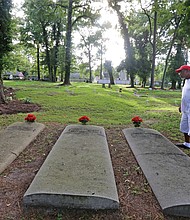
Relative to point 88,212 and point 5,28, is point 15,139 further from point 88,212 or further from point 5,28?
point 5,28

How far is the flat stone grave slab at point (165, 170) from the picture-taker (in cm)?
204

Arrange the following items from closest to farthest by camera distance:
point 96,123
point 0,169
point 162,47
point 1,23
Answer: point 0,169
point 96,123
point 1,23
point 162,47

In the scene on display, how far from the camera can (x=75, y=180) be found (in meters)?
2.35

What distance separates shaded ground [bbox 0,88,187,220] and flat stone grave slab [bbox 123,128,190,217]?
0.08 meters

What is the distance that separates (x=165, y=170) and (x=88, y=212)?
1.23 metres

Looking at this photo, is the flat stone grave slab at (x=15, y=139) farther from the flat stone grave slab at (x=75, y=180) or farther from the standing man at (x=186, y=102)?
the standing man at (x=186, y=102)

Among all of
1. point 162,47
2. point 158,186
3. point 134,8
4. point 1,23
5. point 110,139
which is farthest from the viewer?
point 162,47

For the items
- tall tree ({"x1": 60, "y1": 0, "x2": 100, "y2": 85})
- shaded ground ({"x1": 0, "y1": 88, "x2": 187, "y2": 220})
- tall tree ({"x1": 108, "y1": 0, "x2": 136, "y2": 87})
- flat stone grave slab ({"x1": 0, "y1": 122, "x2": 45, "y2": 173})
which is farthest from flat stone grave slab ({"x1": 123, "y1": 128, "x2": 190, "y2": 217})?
tall tree ({"x1": 108, "y1": 0, "x2": 136, "y2": 87})

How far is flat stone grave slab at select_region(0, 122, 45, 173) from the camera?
10.1ft

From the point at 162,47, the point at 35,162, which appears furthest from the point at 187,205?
the point at 162,47

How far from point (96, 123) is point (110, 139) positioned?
137cm

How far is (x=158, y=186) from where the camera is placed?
2369mm

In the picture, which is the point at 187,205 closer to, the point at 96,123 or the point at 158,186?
the point at 158,186

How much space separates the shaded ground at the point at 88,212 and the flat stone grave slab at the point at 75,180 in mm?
84
